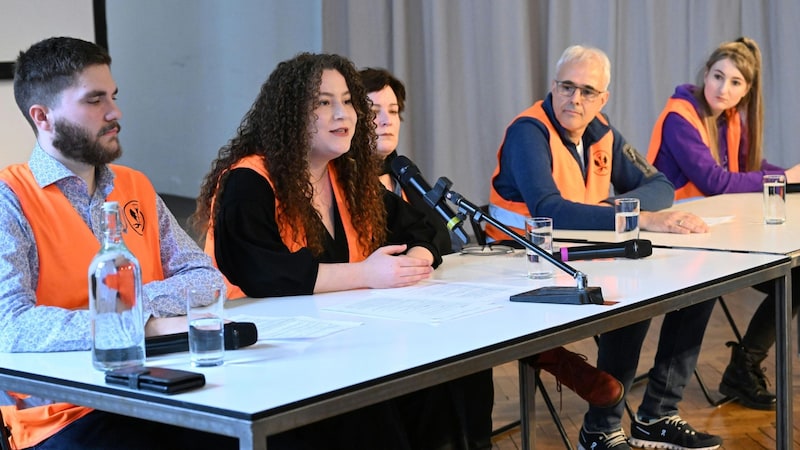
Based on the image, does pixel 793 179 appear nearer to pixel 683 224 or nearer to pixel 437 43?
pixel 683 224

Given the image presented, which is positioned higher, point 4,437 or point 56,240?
point 56,240

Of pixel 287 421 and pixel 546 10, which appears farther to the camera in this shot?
pixel 546 10

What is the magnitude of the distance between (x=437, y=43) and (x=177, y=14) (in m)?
2.07

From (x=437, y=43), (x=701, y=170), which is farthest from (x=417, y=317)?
(x=437, y=43)

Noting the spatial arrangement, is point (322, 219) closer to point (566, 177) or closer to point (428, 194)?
point (428, 194)

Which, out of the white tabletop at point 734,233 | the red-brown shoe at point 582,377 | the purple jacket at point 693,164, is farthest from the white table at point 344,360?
the purple jacket at point 693,164

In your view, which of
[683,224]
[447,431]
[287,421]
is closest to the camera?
[287,421]

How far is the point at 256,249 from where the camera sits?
7.87ft

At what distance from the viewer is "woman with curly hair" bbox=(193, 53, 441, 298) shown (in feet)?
7.86

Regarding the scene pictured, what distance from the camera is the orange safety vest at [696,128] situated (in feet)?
14.1

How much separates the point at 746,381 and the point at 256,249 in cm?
200

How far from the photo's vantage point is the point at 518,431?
339 centimetres

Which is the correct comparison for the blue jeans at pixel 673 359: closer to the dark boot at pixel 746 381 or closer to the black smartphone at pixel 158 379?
the dark boot at pixel 746 381

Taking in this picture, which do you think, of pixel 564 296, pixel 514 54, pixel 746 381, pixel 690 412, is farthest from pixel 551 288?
pixel 514 54
